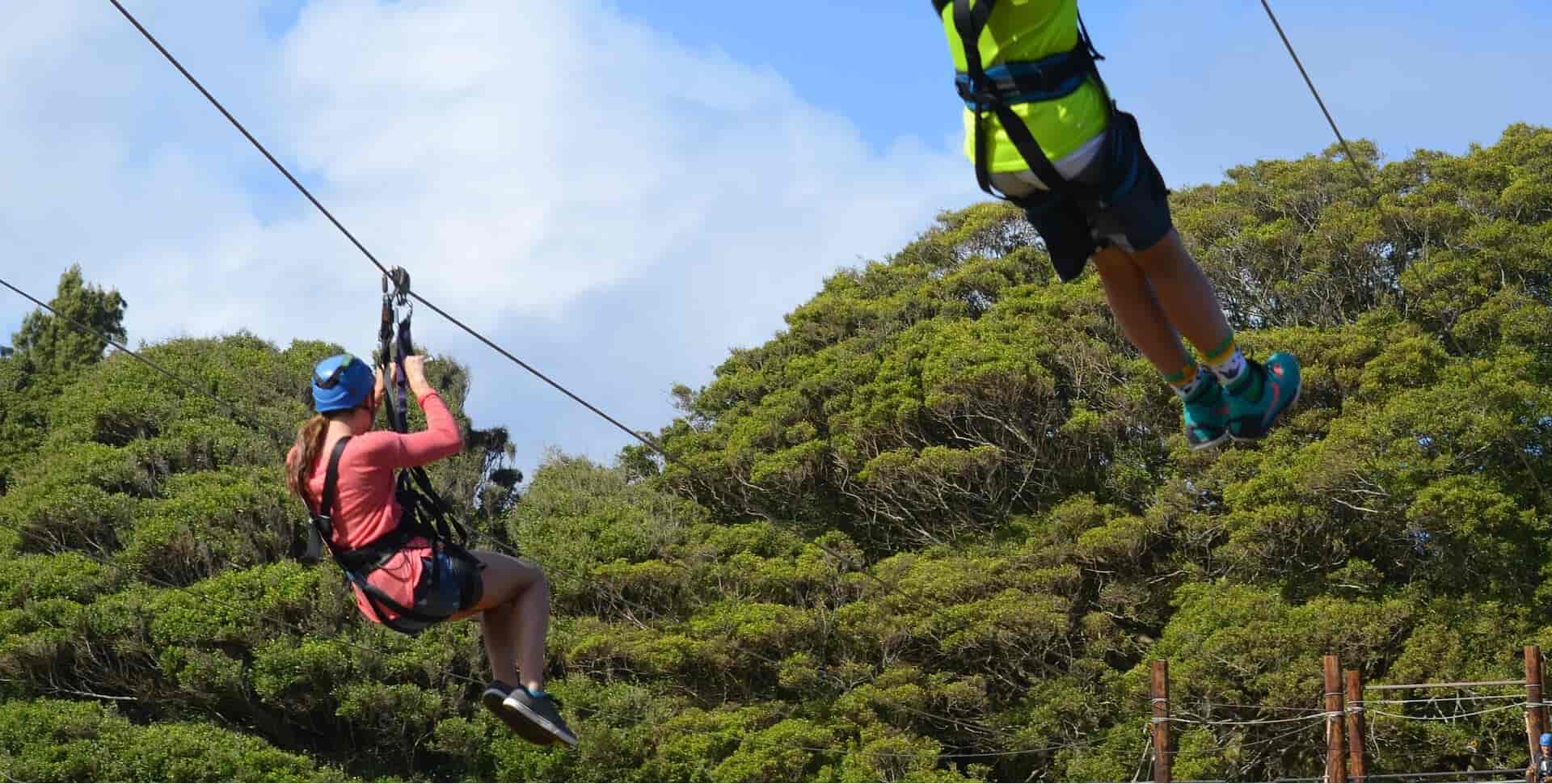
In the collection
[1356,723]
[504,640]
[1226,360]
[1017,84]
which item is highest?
[1356,723]

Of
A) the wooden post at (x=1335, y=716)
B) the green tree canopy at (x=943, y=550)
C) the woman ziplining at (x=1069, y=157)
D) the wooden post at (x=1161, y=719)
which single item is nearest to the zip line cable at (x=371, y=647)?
the green tree canopy at (x=943, y=550)

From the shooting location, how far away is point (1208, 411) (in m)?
4.32

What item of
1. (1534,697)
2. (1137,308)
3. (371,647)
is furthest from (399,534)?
(371,647)

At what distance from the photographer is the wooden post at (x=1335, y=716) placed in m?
14.6

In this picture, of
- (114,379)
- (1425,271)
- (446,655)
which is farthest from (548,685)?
(1425,271)

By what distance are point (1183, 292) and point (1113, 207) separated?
29 cm

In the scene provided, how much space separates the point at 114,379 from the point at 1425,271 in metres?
17.9

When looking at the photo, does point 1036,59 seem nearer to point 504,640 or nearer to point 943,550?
point 504,640

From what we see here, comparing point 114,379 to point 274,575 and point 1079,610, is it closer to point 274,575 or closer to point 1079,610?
point 274,575

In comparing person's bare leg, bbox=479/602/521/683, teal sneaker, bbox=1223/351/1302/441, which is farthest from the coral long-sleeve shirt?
teal sneaker, bbox=1223/351/1302/441

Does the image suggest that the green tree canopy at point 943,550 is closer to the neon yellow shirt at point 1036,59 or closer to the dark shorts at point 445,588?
the dark shorts at point 445,588

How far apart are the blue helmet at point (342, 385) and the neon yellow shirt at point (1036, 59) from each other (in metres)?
1.87

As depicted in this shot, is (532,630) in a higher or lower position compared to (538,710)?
higher

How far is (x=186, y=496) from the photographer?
2406cm
